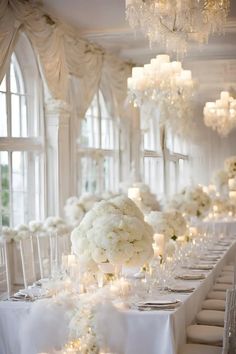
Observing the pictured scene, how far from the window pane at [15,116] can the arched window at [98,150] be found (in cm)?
199

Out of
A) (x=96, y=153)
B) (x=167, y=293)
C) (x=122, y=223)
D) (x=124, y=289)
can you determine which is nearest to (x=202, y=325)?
(x=167, y=293)

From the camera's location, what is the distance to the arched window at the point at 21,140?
8.41m

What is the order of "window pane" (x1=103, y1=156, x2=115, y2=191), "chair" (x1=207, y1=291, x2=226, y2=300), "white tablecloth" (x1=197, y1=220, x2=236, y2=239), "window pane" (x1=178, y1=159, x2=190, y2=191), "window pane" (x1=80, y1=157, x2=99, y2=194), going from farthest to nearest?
"window pane" (x1=178, y1=159, x2=190, y2=191) → "window pane" (x1=103, y1=156, x2=115, y2=191) → "white tablecloth" (x1=197, y1=220, x2=236, y2=239) → "window pane" (x1=80, y1=157, x2=99, y2=194) → "chair" (x1=207, y1=291, x2=226, y2=300)

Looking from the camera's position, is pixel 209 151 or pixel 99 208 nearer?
pixel 99 208

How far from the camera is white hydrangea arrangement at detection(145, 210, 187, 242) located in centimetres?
631

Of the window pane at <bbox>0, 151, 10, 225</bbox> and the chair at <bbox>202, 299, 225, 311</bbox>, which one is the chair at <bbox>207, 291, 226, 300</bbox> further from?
the window pane at <bbox>0, 151, 10, 225</bbox>

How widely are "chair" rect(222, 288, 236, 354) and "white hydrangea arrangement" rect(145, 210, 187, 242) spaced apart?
193 centimetres

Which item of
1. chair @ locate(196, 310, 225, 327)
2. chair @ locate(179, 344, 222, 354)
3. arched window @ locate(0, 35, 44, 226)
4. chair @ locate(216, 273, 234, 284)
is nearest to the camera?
chair @ locate(179, 344, 222, 354)

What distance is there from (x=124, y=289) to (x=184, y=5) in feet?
9.06

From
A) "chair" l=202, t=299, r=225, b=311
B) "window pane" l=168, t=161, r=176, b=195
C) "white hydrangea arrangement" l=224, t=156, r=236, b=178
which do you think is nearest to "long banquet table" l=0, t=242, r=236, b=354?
"chair" l=202, t=299, r=225, b=311

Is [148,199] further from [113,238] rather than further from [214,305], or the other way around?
[113,238]

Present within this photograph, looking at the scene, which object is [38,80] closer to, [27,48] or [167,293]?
[27,48]

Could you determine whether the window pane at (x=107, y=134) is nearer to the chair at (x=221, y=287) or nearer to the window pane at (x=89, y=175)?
the window pane at (x=89, y=175)

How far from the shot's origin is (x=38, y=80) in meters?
9.24
